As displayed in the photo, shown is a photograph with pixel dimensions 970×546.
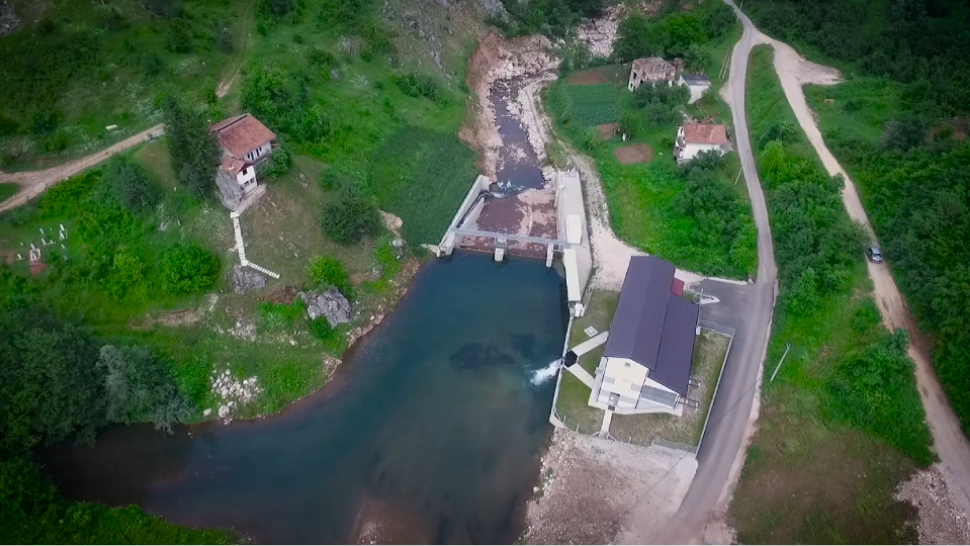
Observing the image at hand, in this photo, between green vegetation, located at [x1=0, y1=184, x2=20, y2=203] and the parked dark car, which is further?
the parked dark car

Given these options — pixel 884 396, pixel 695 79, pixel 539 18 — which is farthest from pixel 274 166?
pixel 539 18

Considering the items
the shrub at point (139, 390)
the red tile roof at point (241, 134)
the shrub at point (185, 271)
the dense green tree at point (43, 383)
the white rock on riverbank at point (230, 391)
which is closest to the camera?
the dense green tree at point (43, 383)

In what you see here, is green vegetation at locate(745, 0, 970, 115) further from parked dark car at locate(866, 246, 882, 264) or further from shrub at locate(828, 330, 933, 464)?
shrub at locate(828, 330, 933, 464)

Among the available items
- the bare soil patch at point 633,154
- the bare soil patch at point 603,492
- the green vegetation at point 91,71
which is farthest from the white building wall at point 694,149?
the green vegetation at point 91,71

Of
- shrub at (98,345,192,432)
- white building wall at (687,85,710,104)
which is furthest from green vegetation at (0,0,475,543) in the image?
white building wall at (687,85,710,104)

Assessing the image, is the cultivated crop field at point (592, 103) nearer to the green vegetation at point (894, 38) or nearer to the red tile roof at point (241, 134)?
the green vegetation at point (894, 38)
